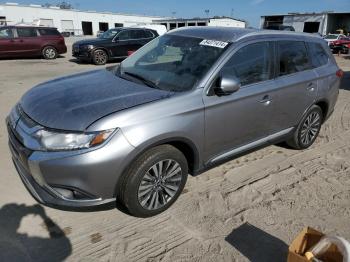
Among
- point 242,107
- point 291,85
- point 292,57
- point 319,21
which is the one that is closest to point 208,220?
point 242,107

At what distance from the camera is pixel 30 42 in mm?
16094

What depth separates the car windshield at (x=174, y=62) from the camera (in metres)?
3.49

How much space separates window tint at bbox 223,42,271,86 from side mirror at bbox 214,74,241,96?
205 millimetres

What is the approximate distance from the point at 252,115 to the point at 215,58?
0.83 meters

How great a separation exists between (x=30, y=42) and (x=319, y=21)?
149 ft

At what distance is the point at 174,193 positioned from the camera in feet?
11.4

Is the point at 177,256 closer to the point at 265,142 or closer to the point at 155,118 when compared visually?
the point at 155,118

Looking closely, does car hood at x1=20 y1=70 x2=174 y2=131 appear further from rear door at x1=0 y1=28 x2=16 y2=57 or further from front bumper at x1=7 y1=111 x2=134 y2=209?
rear door at x1=0 y1=28 x2=16 y2=57

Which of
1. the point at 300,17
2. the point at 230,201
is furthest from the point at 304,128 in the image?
the point at 300,17

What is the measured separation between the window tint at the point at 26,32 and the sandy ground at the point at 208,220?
13.1 meters

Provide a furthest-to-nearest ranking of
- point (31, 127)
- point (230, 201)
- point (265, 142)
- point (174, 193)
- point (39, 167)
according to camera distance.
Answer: point (265, 142) → point (230, 201) → point (174, 193) → point (31, 127) → point (39, 167)

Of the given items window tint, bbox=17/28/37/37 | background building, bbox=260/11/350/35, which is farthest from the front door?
background building, bbox=260/11/350/35

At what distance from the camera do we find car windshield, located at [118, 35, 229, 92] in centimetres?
349

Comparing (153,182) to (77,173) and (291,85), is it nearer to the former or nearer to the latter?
(77,173)
